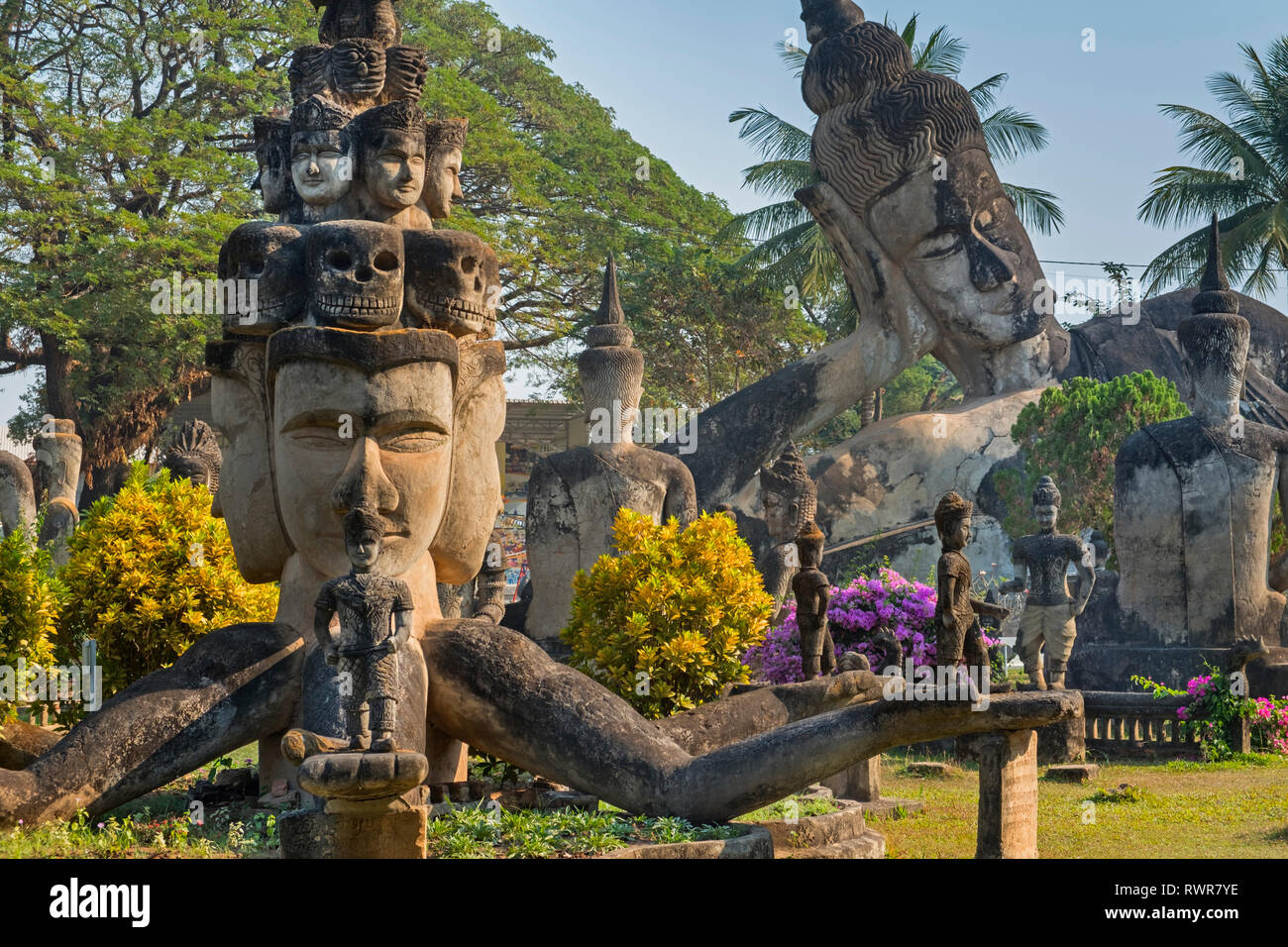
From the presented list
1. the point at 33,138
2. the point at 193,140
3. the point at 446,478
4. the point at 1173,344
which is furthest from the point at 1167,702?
the point at 33,138

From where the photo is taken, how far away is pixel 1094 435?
1554 cm

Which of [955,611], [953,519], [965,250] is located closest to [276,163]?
[953,519]

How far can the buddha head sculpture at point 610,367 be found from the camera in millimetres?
10383

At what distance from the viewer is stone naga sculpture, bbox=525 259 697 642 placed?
1049cm

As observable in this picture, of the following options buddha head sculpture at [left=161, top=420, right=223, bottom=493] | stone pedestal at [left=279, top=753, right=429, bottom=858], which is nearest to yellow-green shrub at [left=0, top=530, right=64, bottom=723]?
stone pedestal at [left=279, top=753, right=429, bottom=858]

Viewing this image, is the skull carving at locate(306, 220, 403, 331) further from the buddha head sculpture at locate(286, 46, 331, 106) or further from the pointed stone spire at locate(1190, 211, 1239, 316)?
the pointed stone spire at locate(1190, 211, 1239, 316)

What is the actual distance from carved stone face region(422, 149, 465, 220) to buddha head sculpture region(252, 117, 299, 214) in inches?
25.1

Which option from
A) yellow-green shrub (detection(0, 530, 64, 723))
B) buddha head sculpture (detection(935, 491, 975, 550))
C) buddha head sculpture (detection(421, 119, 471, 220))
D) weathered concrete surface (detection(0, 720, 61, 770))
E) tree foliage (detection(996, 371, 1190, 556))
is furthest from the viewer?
tree foliage (detection(996, 371, 1190, 556))

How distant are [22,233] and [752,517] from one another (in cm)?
1240

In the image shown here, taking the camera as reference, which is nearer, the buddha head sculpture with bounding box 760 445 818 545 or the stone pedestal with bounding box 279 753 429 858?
the stone pedestal with bounding box 279 753 429 858

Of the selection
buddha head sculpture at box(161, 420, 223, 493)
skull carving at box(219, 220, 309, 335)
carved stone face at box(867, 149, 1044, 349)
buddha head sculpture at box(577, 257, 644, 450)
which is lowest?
buddha head sculpture at box(161, 420, 223, 493)

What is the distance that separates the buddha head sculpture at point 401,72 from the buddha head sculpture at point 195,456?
3.88 m

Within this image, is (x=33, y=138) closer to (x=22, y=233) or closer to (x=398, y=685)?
(x=22, y=233)

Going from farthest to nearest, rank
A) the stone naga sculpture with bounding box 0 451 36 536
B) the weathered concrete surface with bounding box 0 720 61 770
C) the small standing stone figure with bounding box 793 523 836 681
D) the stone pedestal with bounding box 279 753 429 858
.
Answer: the stone naga sculpture with bounding box 0 451 36 536
the small standing stone figure with bounding box 793 523 836 681
the weathered concrete surface with bounding box 0 720 61 770
the stone pedestal with bounding box 279 753 429 858
